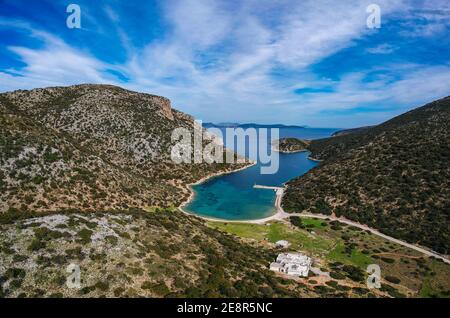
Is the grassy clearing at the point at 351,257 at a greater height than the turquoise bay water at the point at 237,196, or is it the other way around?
the turquoise bay water at the point at 237,196

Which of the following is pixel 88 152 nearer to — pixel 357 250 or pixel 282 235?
pixel 282 235

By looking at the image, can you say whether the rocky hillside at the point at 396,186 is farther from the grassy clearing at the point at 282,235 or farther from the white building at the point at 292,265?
the white building at the point at 292,265

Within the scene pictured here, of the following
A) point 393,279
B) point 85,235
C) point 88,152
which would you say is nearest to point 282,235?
point 393,279

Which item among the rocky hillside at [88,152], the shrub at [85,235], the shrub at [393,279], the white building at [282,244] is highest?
the rocky hillside at [88,152]

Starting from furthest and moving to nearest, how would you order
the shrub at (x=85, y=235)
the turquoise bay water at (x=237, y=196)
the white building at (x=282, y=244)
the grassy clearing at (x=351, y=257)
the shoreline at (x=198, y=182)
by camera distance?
the shoreline at (x=198, y=182) → the turquoise bay water at (x=237, y=196) → the white building at (x=282, y=244) → the grassy clearing at (x=351, y=257) → the shrub at (x=85, y=235)

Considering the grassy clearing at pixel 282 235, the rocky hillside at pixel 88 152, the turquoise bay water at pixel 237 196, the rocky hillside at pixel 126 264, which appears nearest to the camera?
the rocky hillside at pixel 126 264

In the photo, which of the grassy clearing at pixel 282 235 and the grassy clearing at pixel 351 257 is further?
the grassy clearing at pixel 282 235

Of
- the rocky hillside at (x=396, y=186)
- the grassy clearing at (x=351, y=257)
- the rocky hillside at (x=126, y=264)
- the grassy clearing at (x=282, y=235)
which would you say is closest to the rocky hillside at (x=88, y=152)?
the rocky hillside at (x=126, y=264)
